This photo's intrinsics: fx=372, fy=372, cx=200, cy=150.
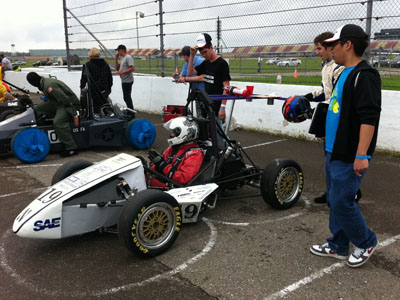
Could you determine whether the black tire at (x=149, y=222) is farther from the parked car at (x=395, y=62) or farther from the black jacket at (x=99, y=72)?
the parked car at (x=395, y=62)

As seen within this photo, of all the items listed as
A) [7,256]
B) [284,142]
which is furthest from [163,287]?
[284,142]

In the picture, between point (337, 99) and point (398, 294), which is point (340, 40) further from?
point (398, 294)

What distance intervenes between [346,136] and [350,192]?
40cm

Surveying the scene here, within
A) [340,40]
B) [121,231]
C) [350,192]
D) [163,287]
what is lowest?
[163,287]

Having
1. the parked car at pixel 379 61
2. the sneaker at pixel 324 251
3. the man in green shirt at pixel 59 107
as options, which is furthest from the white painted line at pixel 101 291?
the parked car at pixel 379 61

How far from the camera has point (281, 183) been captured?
12.7ft

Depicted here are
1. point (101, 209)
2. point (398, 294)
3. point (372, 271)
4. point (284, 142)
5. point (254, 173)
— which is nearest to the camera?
point (398, 294)

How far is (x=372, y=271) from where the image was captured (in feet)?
9.00

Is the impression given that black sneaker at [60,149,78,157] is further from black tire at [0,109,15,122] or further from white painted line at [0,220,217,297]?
white painted line at [0,220,217,297]

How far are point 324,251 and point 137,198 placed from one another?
1.54 m

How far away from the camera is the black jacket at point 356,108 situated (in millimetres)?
2334

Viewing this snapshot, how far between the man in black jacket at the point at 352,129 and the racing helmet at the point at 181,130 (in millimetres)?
1442

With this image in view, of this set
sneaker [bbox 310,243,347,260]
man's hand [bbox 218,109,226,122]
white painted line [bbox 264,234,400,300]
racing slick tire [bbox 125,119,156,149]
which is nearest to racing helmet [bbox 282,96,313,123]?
Result: sneaker [bbox 310,243,347,260]

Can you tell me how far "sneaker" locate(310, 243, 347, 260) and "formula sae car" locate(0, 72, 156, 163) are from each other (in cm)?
427
